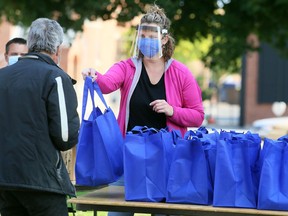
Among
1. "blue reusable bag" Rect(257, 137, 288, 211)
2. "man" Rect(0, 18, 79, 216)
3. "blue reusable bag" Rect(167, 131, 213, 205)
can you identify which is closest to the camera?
"man" Rect(0, 18, 79, 216)

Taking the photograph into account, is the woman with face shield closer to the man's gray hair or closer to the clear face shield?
the clear face shield

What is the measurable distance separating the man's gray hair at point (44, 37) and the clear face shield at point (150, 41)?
0.80 m

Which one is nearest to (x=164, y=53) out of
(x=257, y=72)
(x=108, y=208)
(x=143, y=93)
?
(x=143, y=93)

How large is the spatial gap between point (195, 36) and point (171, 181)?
9.93m

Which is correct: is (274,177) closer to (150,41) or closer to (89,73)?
(150,41)

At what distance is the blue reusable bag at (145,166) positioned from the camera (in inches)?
182

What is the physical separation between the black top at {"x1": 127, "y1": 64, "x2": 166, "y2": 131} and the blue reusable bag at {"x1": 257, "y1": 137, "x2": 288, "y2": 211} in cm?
91

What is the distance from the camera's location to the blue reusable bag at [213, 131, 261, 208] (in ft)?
14.8

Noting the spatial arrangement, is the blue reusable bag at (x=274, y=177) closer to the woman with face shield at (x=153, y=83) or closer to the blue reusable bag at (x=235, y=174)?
the blue reusable bag at (x=235, y=174)

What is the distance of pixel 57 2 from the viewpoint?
14.9m

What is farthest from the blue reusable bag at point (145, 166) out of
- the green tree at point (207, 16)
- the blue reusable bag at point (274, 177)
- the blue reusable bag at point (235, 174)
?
the green tree at point (207, 16)

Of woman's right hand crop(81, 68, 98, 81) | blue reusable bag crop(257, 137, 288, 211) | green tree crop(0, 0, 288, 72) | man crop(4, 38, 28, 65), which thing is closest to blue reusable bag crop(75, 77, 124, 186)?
woman's right hand crop(81, 68, 98, 81)

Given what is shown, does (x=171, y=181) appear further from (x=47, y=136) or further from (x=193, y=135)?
(x=47, y=136)

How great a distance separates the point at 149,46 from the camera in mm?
5121
